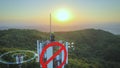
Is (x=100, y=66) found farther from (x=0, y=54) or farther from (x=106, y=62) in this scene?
(x=0, y=54)

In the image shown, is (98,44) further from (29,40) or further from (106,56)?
(29,40)

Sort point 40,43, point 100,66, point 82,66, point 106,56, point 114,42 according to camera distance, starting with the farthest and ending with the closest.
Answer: point 114,42
point 106,56
point 100,66
point 82,66
point 40,43

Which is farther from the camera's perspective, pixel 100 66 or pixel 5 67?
pixel 100 66

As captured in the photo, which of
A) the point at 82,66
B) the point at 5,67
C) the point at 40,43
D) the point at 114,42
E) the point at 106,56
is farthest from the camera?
the point at 114,42

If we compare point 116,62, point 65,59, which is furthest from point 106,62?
point 65,59

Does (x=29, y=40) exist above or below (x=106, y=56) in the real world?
above

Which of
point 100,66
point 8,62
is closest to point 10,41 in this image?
point 8,62

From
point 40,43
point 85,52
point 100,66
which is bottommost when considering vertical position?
point 100,66
